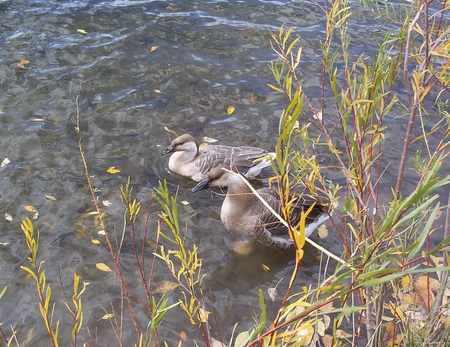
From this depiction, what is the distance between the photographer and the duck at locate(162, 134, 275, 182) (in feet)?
20.4

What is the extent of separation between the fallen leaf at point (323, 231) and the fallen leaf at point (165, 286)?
185 centimetres

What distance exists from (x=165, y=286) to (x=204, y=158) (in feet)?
6.59

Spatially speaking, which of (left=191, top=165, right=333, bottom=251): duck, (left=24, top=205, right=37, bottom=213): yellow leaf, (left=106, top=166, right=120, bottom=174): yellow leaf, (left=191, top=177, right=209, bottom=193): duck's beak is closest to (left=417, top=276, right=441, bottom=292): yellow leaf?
(left=191, top=165, right=333, bottom=251): duck

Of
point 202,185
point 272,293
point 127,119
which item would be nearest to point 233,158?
point 202,185

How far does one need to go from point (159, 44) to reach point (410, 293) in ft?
20.3

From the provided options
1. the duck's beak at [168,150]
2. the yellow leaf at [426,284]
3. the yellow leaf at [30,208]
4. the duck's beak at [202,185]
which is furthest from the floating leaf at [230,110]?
the yellow leaf at [426,284]

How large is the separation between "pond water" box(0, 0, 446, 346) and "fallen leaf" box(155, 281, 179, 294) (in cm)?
8

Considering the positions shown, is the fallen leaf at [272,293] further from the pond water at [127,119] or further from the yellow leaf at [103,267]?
the yellow leaf at [103,267]

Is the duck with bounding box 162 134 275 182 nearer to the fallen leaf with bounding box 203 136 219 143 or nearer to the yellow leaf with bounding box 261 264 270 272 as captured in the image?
the fallen leaf with bounding box 203 136 219 143

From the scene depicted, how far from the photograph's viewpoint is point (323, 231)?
5.68m

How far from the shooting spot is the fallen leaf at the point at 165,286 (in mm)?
4824

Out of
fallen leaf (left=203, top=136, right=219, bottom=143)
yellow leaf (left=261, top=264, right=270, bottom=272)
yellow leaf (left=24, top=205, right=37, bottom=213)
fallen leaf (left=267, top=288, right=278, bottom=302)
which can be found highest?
yellow leaf (left=24, top=205, right=37, bottom=213)

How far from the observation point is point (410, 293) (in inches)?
169

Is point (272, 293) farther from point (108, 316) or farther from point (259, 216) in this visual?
point (108, 316)
